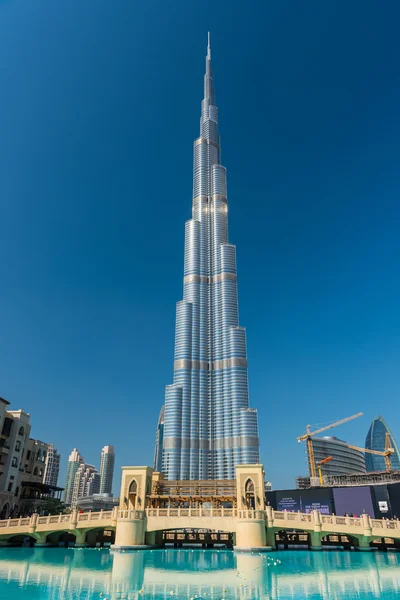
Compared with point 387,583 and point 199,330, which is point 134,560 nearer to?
point 387,583

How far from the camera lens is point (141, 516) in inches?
1784

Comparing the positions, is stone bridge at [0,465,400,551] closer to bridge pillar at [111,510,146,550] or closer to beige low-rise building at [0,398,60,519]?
bridge pillar at [111,510,146,550]

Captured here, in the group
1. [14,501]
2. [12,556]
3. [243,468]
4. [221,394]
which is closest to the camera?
[12,556]

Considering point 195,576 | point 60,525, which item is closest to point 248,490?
point 195,576

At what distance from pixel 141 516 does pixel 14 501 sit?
109 feet

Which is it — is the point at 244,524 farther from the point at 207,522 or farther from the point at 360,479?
the point at 360,479

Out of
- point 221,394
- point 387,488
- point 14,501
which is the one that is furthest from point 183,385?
point 387,488

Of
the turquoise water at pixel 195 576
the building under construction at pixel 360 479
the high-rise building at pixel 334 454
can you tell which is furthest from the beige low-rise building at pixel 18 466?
the high-rise building at pixel 334 454

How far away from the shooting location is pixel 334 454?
186m

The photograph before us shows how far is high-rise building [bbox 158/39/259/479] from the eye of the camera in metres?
154

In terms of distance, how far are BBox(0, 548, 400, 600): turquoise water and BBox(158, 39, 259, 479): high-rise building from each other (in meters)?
114

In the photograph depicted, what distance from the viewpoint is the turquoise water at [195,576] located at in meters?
23.3

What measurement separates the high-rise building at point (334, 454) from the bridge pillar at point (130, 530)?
14899cm

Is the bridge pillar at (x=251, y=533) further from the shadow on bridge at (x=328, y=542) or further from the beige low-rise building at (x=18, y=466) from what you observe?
the beige low-rise building at (x=18, y=466)
